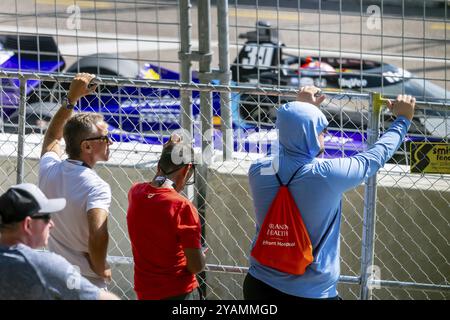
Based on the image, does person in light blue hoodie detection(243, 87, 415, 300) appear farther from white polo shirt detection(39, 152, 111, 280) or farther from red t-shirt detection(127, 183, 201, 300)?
white polo shirt detection(39, 152, 111, 280)

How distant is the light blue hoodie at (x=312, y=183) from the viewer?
404 centimetres

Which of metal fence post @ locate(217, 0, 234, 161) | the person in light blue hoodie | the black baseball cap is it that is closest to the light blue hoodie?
the person in light blue hoodie

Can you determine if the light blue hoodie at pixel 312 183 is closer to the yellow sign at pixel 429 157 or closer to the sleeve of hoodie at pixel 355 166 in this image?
the sleeve of hoodie at pixel 355 166

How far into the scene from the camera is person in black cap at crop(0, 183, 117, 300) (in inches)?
133

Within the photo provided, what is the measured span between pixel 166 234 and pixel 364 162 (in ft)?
3.48

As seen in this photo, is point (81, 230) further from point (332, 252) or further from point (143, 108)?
point (143, 108)

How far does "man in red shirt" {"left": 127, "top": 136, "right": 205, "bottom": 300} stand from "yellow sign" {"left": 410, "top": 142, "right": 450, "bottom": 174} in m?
1.30

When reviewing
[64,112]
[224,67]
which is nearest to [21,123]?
[64,112]

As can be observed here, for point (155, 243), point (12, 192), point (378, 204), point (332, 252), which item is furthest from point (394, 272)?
point (12, 192)

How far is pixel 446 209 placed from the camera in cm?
548

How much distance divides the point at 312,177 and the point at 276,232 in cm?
32

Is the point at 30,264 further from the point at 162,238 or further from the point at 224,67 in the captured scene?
the point at 224,67

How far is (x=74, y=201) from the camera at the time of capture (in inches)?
172

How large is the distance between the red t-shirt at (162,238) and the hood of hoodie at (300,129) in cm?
64
